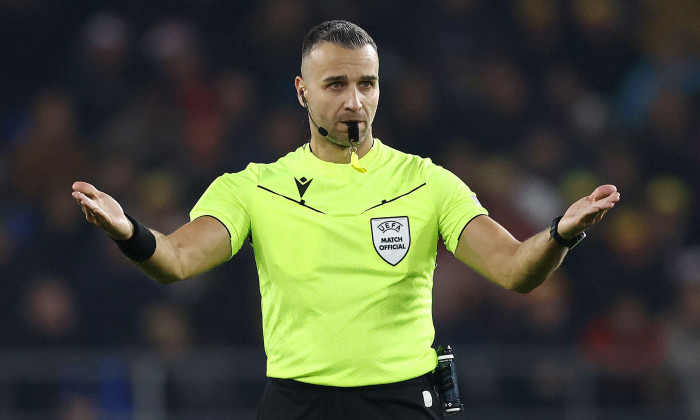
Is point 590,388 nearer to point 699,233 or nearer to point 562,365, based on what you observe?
point 562,365

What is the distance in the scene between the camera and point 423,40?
1105 centimetres

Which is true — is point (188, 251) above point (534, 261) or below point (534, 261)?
above

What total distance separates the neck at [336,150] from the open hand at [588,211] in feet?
3.18

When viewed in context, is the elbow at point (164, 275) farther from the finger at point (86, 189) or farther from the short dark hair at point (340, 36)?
the short dark hair at point (340, 36)

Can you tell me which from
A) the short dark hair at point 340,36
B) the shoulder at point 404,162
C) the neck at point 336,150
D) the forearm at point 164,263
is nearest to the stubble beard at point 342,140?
the neck at point 336,150

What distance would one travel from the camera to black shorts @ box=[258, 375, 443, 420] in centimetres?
412

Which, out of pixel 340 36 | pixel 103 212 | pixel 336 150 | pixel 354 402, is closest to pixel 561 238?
pixel 354 402

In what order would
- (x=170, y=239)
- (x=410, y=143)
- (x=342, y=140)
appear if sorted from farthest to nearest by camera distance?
(x=410, y=143)
(x=342, y=140)
(x=170, y=239)

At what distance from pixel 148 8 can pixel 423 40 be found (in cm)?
258

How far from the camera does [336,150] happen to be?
4.52 metres

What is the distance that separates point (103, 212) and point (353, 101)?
3.43ft

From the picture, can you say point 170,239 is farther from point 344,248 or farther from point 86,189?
point 344,248

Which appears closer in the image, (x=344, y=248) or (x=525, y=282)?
(x=525, y=282)

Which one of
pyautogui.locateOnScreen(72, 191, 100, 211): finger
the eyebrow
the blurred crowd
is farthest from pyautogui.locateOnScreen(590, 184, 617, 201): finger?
the blurred crowd
